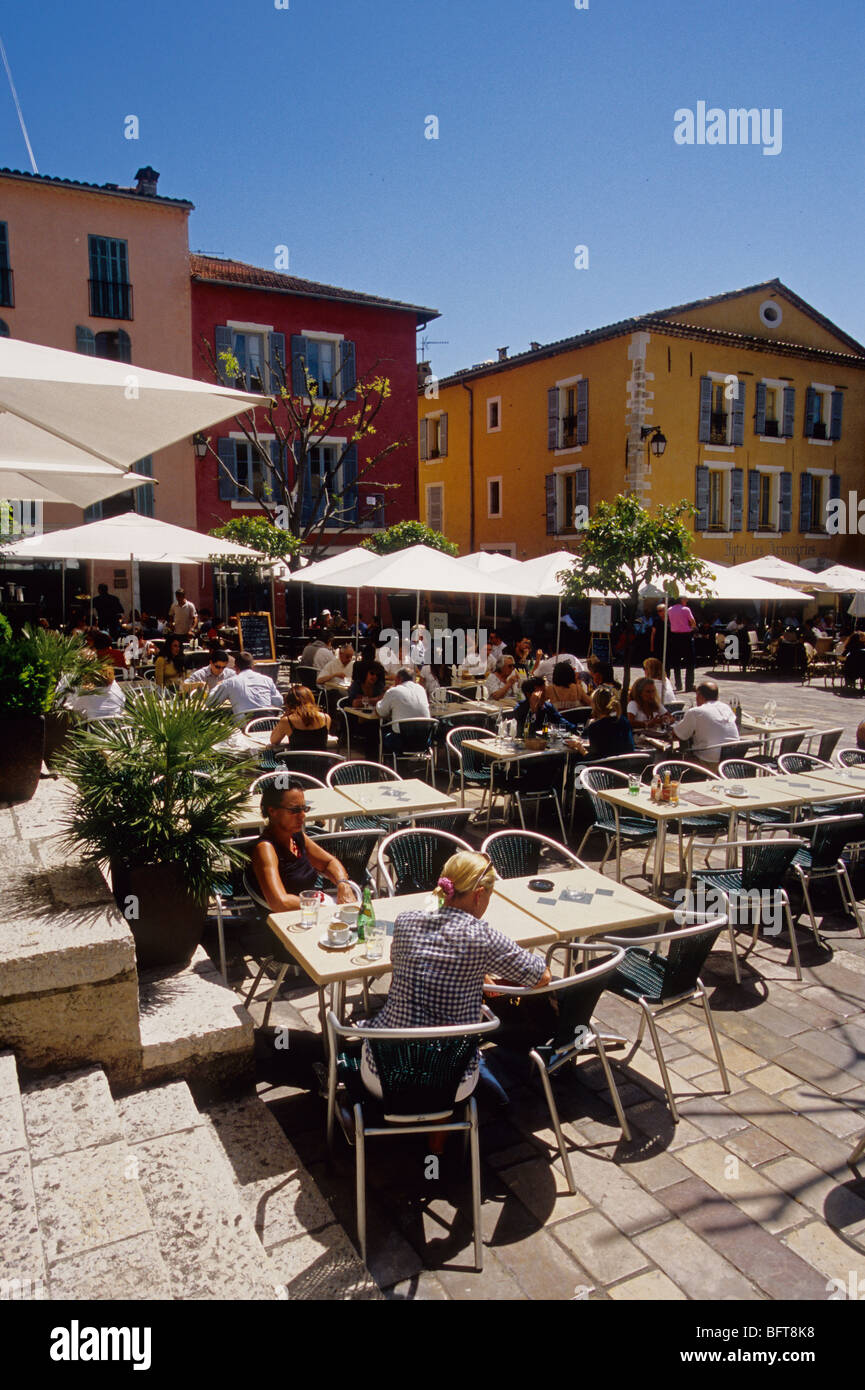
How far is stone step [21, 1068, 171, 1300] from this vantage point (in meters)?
2.34

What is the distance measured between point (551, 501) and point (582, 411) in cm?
282

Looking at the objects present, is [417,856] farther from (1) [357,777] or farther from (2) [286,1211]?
(2) [286,1211]

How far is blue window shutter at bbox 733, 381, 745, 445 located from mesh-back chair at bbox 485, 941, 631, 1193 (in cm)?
2557

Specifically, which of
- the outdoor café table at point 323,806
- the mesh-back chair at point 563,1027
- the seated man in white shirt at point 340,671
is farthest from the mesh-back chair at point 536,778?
the seated man in white shirt at point 340,671

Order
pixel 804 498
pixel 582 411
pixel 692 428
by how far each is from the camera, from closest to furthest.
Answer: pixel 692 428 < pixel 582 411 < pixel 804 498

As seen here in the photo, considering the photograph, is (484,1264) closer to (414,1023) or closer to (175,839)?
(414,1023)

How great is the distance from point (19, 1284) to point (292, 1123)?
1481mm

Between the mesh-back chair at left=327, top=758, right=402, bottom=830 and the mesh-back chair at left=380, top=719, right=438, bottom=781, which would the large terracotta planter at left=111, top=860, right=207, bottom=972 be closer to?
the mesh-back chair at left=327, top=758, right=402, bottom=830

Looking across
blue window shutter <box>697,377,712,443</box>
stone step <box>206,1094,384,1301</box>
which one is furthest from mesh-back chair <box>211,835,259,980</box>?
blue window shutter <box>697,377,712,443</box>

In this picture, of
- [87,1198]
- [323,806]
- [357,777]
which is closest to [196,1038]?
[87,1198]

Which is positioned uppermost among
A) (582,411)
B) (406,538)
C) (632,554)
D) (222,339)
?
(222,339)

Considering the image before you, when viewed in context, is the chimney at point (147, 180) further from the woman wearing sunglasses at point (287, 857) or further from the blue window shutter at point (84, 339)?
the woman wearing sunglasses at point (287, 857)

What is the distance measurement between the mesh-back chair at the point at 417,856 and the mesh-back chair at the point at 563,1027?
4.48 feet

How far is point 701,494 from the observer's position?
83.8 feet
